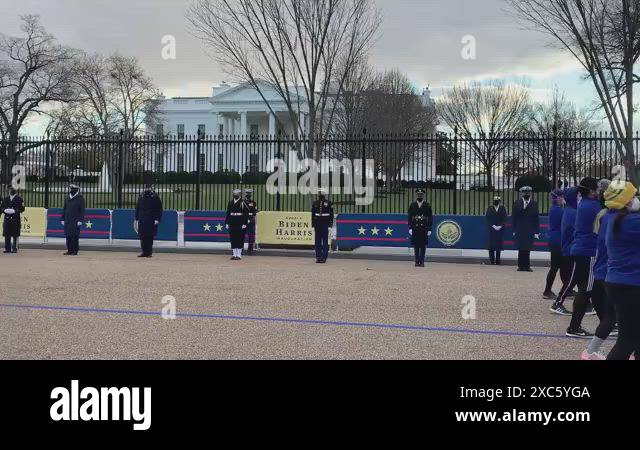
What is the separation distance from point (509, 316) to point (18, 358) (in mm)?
5984

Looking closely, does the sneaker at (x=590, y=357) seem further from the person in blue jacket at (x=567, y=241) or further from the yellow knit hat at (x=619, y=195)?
the person in blue jacket at (x=567, y=241)

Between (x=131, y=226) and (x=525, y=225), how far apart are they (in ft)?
35.1

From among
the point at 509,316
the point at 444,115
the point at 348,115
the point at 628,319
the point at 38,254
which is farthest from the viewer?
the point at 444,115

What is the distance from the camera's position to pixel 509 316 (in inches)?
345

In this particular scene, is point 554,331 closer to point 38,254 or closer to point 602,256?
point 602,256

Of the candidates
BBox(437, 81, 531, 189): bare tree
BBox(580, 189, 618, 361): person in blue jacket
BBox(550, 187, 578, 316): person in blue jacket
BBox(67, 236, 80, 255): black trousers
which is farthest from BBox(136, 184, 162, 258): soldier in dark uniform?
BBox(437, 81, 531, 189): bare tree

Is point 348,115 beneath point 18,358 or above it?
above

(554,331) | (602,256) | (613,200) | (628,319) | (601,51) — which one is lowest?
(554,331)

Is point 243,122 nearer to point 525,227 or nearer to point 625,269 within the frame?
point 525,227

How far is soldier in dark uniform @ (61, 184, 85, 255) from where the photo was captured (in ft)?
54.4

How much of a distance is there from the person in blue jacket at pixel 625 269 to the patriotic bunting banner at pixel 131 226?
1438cm

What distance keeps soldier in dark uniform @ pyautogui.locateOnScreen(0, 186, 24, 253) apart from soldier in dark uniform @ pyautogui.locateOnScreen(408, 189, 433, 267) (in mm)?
10220

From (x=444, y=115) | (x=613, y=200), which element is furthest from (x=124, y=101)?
(x=613, y=200)

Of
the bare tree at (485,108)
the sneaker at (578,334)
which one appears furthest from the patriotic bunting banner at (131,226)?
the bare tree at (485,108)
